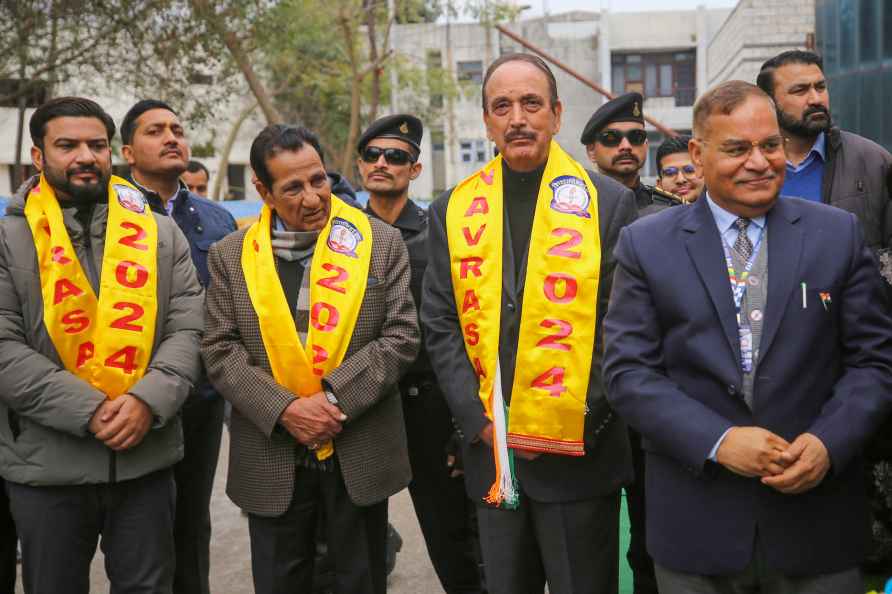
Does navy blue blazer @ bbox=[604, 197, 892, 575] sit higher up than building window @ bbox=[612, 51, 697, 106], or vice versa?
building window @ bbox=[612, 51, 697, 106]

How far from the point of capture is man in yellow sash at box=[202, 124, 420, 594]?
3475mm

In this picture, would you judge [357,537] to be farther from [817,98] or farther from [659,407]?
[817,98]

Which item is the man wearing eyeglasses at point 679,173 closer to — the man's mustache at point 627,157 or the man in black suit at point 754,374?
the man's mustache at point 627,157

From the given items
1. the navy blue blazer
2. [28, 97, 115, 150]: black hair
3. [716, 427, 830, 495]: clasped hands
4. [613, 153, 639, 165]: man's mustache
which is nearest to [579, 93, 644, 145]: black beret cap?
[613, 153, 639, 165]: man's mustache

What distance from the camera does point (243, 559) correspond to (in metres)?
5.29

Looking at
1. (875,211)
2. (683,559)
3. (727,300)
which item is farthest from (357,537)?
(875,211)

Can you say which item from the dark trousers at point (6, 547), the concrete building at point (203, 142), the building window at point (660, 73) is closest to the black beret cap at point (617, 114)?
the dark trousers at point (6, 547)

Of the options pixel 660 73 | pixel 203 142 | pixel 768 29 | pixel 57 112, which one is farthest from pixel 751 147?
pixel 660 73

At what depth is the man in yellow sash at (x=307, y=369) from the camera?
347 cm

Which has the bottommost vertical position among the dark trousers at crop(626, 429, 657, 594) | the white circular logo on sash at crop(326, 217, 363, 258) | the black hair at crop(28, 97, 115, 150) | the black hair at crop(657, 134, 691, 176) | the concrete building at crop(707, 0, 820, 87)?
the dark trousers at crop(626, 429, 657, 594)

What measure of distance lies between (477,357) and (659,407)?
0.87 metres

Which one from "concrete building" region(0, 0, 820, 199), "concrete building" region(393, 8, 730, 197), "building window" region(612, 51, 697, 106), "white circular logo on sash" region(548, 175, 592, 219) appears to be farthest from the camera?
"building window" region(612, 51, 697, 106)

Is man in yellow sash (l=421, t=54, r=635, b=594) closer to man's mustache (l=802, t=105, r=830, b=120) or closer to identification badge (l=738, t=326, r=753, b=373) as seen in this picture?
identification badge (l=738, t=326, r=753, b=373)

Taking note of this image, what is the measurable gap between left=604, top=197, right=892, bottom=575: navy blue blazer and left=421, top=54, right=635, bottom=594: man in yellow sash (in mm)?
490
